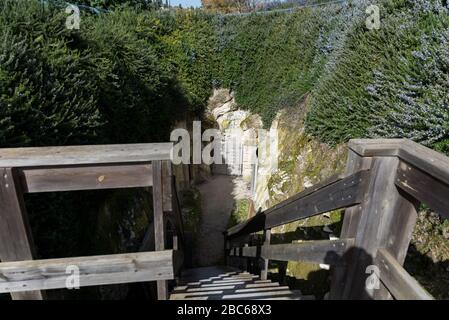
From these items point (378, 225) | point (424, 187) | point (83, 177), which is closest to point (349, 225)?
point (378, 225)

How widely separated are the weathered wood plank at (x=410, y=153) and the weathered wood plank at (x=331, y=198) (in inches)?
5.3

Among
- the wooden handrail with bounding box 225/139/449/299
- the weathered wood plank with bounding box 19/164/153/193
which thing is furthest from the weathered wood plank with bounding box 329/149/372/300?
the weathered wood plank with bounding box 19/164/153/193

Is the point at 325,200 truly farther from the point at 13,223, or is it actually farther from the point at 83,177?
the point at 13,223

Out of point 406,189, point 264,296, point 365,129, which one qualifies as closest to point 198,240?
point 365,129

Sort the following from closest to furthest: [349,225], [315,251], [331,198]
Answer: [349,225] < [331,198] < [315,251]

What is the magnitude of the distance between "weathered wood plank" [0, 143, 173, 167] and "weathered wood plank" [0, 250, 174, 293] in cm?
57

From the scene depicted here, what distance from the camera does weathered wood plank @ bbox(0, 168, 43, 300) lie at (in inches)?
60.4

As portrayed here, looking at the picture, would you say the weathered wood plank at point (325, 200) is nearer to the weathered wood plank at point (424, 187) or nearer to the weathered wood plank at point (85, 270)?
the weathered wood plank at point (424, 187)

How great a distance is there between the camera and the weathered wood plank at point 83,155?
60.7 inches

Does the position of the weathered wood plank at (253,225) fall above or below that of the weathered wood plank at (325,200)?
below

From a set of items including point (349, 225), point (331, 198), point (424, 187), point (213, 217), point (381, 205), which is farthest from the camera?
point (213, 217)

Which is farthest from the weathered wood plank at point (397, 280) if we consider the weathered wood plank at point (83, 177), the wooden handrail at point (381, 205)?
the weathered wood plank at point (83, 177)

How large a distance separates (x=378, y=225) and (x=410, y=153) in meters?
0.42

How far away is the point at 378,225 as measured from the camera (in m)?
1.59
